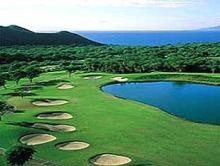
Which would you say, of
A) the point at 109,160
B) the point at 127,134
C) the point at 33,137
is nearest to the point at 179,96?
the point at 127,134

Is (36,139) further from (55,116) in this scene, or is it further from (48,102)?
(48,102)

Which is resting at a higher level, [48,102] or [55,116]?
[48,102]

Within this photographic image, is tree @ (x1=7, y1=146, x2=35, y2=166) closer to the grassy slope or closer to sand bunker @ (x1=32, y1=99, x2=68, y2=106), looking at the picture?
the grassy slope

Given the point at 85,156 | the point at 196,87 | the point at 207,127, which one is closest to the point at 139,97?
the point at 196,87

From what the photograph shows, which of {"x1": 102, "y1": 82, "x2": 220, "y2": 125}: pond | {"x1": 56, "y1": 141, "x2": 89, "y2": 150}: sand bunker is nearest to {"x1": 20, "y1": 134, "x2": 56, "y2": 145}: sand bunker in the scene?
{"x1": 56, "y1": 141, "x2": 89, "y2": 150}: sand bunker

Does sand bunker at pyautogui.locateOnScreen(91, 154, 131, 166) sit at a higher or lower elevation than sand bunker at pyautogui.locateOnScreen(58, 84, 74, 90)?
lower

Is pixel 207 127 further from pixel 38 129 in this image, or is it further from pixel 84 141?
pixel 38 129
